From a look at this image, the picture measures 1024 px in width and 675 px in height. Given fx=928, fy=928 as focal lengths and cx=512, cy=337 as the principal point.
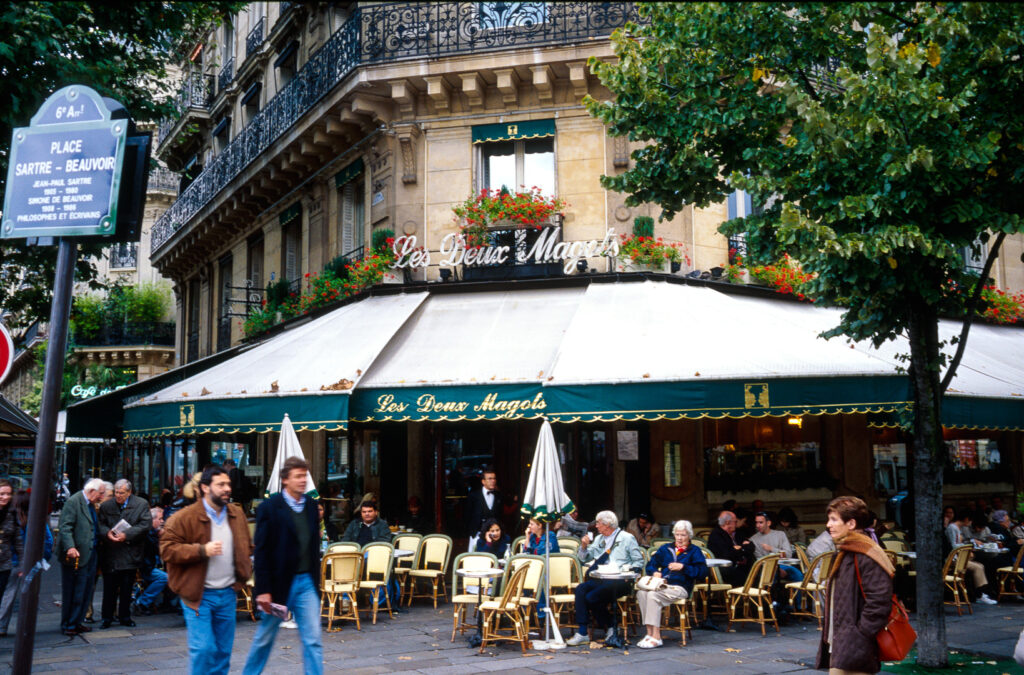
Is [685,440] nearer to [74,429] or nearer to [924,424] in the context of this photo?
[924,424]

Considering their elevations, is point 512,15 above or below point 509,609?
above

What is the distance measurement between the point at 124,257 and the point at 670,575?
101 feet

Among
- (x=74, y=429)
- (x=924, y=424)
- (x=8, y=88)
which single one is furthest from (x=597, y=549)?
(x=74, y=429)

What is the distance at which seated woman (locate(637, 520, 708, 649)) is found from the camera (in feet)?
30.8

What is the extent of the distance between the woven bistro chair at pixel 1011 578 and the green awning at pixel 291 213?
13585 millimetres

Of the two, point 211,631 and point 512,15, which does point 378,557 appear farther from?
point 512,15

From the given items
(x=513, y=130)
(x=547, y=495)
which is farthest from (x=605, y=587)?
(x=513, y=130)

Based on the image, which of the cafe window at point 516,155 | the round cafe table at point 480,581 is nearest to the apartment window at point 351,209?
the cafe window at point 516,155

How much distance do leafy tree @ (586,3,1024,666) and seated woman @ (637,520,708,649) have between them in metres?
2.25

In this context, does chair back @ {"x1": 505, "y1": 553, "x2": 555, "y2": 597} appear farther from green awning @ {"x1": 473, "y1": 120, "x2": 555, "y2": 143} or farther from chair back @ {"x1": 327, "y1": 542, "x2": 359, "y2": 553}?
green awning @ {"x1": 473, "y1": 120, "x2": 555, "y2": 143}

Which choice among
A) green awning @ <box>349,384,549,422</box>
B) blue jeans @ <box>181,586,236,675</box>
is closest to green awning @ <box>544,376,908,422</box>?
→ green awning @ <box>349,384,549,422</box>

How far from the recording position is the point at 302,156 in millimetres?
17359

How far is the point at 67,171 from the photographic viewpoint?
16.0 ft

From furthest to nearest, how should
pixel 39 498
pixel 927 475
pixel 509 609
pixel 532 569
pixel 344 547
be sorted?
pixel 344 547 → pixel 532 569 → pixel 509 609 → pixel 927 475 → pixel 39 498
